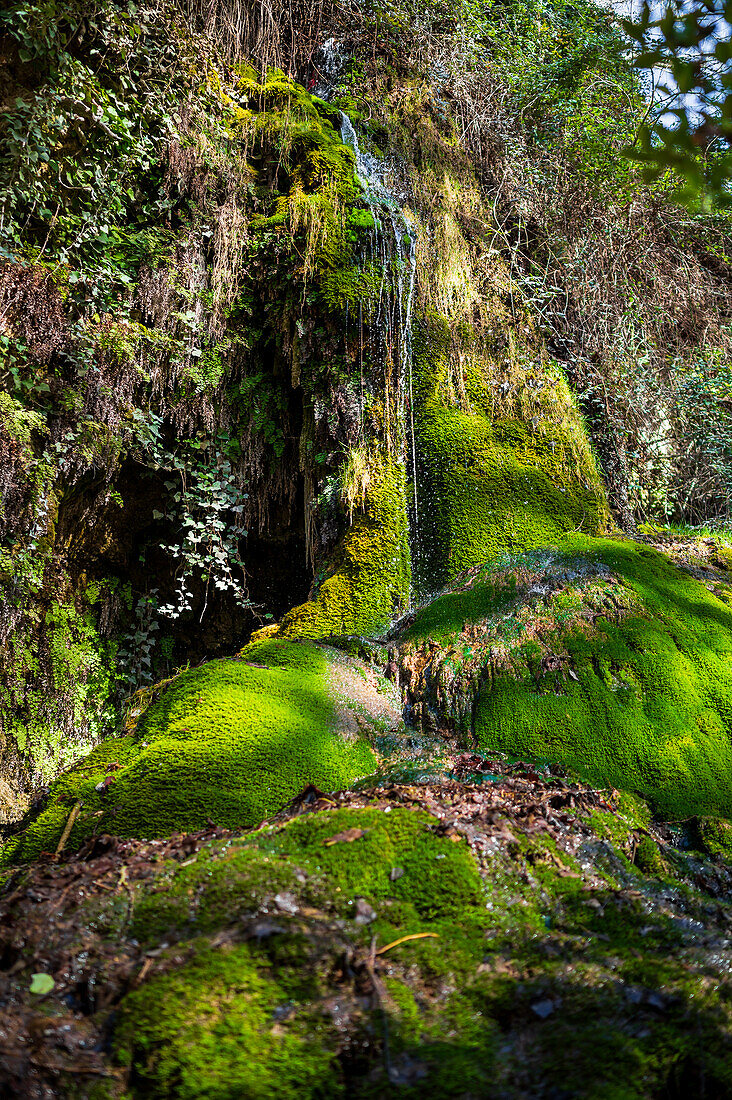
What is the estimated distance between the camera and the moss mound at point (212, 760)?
10.3 ft

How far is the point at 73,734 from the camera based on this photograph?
21.6ft

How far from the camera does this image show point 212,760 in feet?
10.9

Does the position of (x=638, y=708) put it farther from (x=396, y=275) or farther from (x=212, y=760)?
(x=396, y=275)

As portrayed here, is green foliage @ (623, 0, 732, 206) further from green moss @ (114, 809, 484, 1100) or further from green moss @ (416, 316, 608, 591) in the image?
green moss @ (416, 316, 608, 591)

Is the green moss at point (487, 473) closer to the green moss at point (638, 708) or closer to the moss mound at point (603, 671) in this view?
the moss mound at point (603, 671)

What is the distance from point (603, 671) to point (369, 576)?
2.11 m

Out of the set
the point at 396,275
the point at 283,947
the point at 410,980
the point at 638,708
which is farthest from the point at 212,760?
the point at 396,275

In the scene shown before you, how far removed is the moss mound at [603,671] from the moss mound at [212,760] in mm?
907

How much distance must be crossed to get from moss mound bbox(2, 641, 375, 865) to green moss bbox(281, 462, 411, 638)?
3.73ft

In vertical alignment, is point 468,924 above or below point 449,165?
below

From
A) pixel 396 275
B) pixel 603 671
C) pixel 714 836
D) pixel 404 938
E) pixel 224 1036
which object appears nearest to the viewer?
pixel 224 1036

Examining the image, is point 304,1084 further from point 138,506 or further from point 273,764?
point 138,506

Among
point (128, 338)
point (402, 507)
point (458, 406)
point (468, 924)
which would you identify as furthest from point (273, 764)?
point (128, 338)

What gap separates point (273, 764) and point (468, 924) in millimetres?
1587
